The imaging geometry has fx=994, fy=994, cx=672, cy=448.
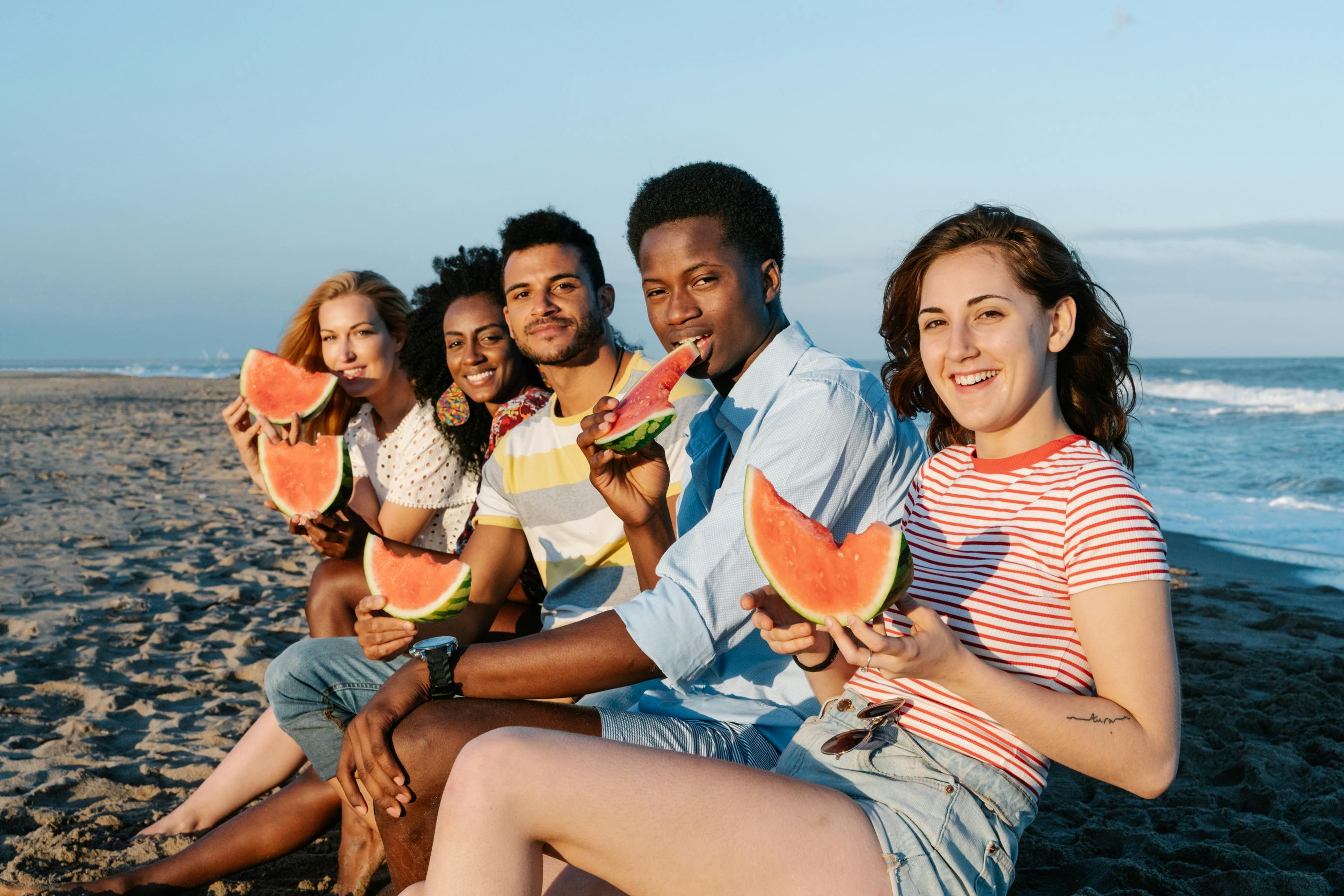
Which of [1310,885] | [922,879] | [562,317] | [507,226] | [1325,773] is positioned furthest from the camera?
[1325,773]

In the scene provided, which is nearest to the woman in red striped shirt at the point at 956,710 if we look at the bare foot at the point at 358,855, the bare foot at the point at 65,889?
the bare foot at the point at 358,855

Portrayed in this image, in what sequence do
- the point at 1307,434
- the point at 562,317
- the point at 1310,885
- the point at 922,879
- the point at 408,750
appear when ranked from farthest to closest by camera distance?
the point at 1307,434, the point at 562,317, the point at 1310,885, the point at 408,750, the point at 922,879

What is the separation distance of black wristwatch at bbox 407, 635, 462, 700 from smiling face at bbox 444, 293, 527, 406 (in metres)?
2.00

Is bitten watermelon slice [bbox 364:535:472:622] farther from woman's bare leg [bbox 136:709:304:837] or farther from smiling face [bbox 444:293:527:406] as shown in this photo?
smiling face [bbox 444:293:527:406]

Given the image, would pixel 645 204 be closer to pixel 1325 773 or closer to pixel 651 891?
pixel 651 891

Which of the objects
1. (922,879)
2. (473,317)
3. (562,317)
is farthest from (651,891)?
(473,317)

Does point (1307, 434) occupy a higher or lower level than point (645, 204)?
lower

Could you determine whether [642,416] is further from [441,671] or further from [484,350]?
[484,350]

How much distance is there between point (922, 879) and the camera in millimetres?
1930

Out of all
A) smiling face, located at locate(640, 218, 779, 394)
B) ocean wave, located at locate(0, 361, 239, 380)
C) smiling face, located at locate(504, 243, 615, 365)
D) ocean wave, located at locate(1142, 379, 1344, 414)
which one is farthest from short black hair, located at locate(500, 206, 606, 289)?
ocean wave, located at locate(0, 361, 239, 380)

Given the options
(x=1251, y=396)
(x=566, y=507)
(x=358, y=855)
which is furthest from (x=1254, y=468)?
(x=1251, y=396)

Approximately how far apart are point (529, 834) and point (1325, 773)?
158 inches

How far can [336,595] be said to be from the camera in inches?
152

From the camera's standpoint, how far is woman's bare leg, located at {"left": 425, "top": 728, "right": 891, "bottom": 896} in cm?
190
